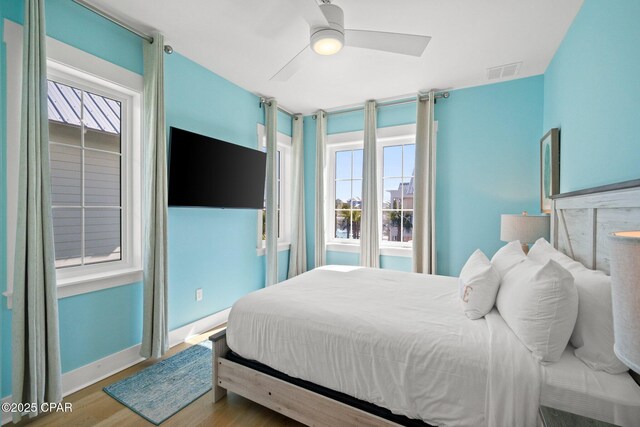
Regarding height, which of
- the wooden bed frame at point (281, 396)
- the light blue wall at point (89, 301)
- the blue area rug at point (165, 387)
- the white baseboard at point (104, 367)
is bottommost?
the blue area rug at point (165, 387)

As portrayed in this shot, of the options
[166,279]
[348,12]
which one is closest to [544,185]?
[348,12]

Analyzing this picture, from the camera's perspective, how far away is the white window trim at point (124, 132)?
68.8 inches

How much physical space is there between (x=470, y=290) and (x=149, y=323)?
247 centimetres

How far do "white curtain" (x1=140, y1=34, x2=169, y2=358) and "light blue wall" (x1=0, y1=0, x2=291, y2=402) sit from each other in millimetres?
140

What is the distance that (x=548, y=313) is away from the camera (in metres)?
1.21

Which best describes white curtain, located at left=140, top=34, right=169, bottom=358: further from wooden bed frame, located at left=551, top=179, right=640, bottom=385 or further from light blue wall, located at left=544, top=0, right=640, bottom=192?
light blue wall, located at left=544, top=0, right=640, bottom=192

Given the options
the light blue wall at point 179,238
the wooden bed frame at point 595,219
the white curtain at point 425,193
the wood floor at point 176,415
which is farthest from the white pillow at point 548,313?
the light blue wall at point 179,238

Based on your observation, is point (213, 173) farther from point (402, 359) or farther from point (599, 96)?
point (599, 96)

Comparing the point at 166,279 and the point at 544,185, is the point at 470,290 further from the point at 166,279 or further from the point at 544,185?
the point at 166,279

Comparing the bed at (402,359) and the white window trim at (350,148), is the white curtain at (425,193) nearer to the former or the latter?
the white window trim at (350,148)

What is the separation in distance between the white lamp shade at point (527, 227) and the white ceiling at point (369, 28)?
Result: 5.01ft

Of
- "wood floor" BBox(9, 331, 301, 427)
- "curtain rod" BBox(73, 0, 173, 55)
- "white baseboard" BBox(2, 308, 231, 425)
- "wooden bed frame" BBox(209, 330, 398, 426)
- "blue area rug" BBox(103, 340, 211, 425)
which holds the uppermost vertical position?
"curtain rod" BBox(73, 0, 173, 55)

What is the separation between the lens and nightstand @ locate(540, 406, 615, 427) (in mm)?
923

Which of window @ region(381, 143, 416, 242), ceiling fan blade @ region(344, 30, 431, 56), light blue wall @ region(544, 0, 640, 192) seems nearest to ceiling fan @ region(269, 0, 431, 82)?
ceiling fan blade @ region(344, 30, 431, 56)
